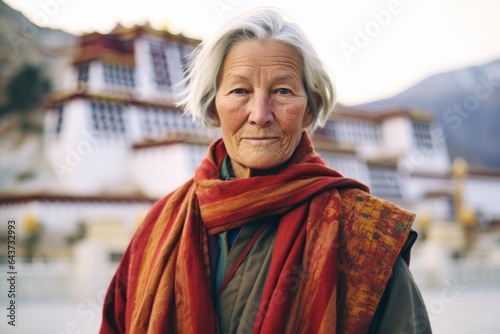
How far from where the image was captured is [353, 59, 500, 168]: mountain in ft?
31.9

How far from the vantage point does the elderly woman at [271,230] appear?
1.05 metres

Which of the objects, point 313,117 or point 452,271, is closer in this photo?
point 313,117

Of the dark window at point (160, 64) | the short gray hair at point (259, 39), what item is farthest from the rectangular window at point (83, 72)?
the short gray hair at point (259, 39)

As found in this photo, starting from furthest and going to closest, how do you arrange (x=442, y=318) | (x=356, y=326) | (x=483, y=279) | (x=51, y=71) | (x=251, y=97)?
(x=483, y=279), (x=51, y=71), (x=442, y=318), (x=251, y=97), (x=356, y=326)

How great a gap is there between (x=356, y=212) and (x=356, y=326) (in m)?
0.22

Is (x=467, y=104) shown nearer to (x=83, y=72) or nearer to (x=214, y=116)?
(x=83, y=72)

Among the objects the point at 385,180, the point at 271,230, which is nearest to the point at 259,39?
the point at 271,230

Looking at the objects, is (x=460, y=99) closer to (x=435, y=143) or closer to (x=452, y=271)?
(x=435, y=143)

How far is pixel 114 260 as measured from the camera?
6191mm

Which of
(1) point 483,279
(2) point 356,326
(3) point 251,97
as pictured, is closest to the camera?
(2) point 356,326

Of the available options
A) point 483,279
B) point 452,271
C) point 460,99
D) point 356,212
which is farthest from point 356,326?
point 460,99

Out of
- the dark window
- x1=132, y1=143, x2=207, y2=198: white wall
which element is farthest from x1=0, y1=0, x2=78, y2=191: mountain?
x1=132, y1=143, x2=207, y2=198: white wall

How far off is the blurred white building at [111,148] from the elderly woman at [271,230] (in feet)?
16.7

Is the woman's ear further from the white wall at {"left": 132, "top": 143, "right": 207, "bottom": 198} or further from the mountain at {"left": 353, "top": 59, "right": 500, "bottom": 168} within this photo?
the mountain at {"left": 353, "top": 59, "right": 500, "bottom": 168}
